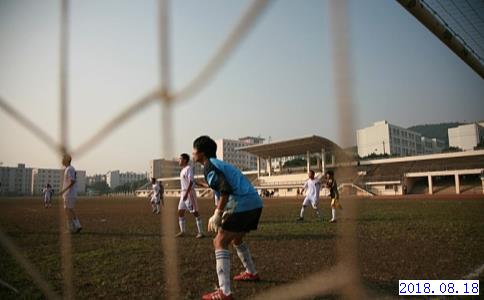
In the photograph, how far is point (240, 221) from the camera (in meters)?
3.34

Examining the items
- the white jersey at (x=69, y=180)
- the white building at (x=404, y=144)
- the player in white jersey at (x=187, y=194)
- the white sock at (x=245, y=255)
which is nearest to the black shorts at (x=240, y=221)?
the white sock at (x=245, y=255)

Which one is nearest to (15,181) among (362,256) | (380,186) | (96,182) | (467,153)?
(362,256)

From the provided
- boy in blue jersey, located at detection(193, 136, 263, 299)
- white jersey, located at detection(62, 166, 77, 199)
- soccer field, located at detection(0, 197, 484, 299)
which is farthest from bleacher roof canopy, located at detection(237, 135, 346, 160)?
boy in blue jersey, located at detection(193, 136, 263, 299)

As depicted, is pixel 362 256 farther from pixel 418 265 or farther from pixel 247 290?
pixel 247 290

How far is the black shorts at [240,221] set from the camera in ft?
10.8

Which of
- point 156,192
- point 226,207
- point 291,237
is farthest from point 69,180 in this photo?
point 156,192

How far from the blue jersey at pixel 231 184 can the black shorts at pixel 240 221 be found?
0.05m

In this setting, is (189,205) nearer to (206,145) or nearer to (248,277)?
(248,277)

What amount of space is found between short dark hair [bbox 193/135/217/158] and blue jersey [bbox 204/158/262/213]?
0.35 ft

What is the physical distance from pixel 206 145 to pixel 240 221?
2.80ft

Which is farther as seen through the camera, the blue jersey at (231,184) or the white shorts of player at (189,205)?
the white shorts of player at (189,205)

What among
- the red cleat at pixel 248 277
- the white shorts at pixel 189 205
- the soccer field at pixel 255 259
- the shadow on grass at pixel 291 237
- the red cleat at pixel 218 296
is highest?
the white shorts at pixel 189 205

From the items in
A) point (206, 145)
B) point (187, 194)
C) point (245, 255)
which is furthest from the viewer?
point (187, 194)

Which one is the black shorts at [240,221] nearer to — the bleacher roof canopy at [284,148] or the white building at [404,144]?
the white building at [404,144]
